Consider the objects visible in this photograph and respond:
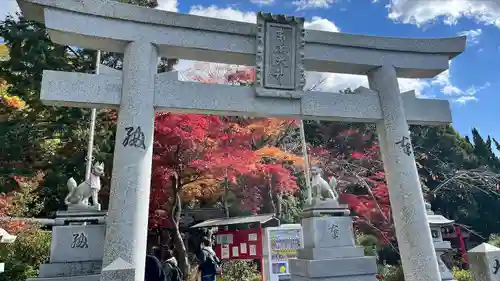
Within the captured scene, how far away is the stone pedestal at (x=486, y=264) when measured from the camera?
16.5 feet

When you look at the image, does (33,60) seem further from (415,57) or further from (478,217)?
(478,217)

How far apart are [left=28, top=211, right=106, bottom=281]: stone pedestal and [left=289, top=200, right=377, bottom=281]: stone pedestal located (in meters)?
3.68

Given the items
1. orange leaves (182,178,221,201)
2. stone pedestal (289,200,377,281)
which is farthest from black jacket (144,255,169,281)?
orange leaves (182,178,221,201)

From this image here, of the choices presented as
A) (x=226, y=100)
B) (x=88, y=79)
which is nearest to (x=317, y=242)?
(x=226, y=100)

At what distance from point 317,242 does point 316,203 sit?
78 centimetres

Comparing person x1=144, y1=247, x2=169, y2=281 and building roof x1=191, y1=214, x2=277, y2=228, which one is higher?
building roof x1=191, y1=214, x2=277, y2=228

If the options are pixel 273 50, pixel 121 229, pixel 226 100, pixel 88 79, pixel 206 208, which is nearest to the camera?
pixel 121 229

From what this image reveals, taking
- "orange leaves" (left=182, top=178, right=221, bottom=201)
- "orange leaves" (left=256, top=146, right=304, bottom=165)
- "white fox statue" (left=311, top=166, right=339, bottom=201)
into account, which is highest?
"orange leaves" (left=256, top=146, right=304, bottom=165)

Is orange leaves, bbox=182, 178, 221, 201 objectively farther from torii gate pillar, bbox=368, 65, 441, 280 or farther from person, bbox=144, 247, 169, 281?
torii gate pillar, bbox=368, 65, 441, 280

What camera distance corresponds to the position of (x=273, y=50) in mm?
6223

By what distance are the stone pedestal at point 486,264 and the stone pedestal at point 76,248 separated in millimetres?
5784

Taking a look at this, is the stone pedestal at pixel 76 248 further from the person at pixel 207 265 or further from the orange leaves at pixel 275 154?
the orange leaves at pixel 275 154

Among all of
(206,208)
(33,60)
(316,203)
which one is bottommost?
(316,203)

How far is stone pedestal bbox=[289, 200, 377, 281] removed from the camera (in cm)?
623
